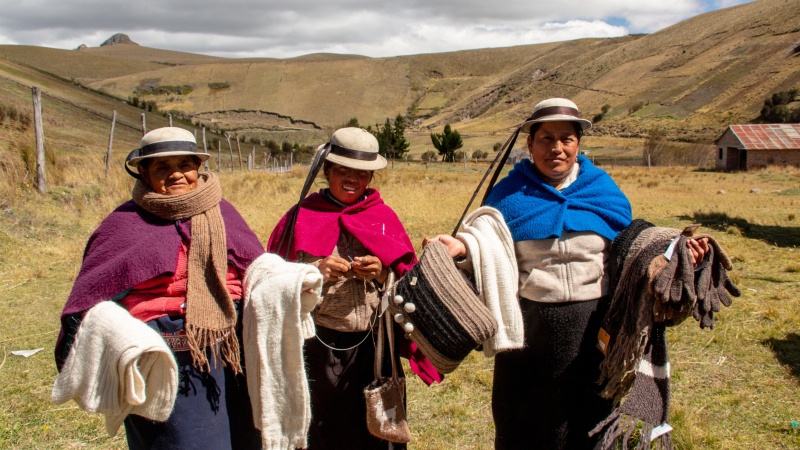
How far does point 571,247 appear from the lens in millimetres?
2387

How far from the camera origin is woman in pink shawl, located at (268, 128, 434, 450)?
2.53 metres

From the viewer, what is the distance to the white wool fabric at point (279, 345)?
7.07 ft

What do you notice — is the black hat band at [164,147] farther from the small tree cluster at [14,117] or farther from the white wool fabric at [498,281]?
the small tree cluster at [14,117]

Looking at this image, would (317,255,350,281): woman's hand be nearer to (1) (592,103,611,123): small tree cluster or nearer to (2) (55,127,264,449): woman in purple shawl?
(2) (55,127,264,449): woman in purple shawl

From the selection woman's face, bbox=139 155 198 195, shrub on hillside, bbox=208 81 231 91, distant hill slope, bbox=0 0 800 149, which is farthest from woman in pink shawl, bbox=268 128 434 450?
shrub on hillside, bbox=208 81 231 91

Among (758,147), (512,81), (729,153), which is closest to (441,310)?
(758,147)

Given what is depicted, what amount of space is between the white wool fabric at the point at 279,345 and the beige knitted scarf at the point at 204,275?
3.6 inches

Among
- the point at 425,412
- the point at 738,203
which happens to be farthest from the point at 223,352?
the point at 738,203

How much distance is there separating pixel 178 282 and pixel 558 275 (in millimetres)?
1488

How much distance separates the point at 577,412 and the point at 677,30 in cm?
11291

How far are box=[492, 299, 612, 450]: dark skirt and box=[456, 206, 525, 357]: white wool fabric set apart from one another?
0.67 feet

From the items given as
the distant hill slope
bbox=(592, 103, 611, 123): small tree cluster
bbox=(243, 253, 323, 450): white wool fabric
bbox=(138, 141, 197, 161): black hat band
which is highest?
the distant hill slope

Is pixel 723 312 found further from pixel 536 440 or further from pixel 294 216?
pixel 294 216

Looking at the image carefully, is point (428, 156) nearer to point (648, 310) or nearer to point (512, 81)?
point (648, 310)
